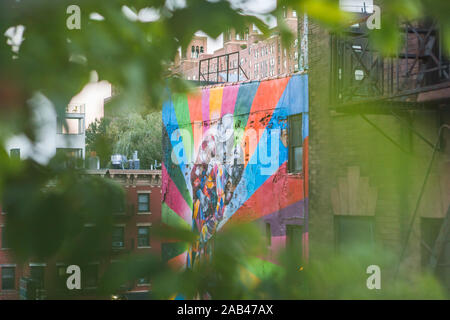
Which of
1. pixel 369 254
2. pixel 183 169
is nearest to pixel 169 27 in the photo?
pixel 369 254

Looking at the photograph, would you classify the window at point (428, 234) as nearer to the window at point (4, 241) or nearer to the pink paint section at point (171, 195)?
the window at point (4, 241)

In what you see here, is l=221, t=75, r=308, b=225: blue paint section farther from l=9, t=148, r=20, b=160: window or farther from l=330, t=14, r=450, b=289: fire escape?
l=9, t=148, r=20, b=160: window

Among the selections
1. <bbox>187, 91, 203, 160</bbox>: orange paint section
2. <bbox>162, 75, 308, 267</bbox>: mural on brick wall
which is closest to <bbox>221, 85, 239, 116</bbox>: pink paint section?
<bbox>162, 75, 308, 267</bbox>: mural on brick wall

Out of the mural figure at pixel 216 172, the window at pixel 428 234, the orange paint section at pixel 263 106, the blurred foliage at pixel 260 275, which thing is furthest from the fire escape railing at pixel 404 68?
the mural figure at pixel 216 172

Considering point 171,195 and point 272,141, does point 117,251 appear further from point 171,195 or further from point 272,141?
point 171,195

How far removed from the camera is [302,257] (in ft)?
6.35

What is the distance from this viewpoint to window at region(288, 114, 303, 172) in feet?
45.9

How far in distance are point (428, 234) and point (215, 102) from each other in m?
9.53

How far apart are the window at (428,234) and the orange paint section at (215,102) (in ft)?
30.0

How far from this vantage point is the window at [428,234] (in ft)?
29.3

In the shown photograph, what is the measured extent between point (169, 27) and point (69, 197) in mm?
638

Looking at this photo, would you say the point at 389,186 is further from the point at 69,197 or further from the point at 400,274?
the point at 69,197

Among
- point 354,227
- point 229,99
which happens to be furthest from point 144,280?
point 229,99
